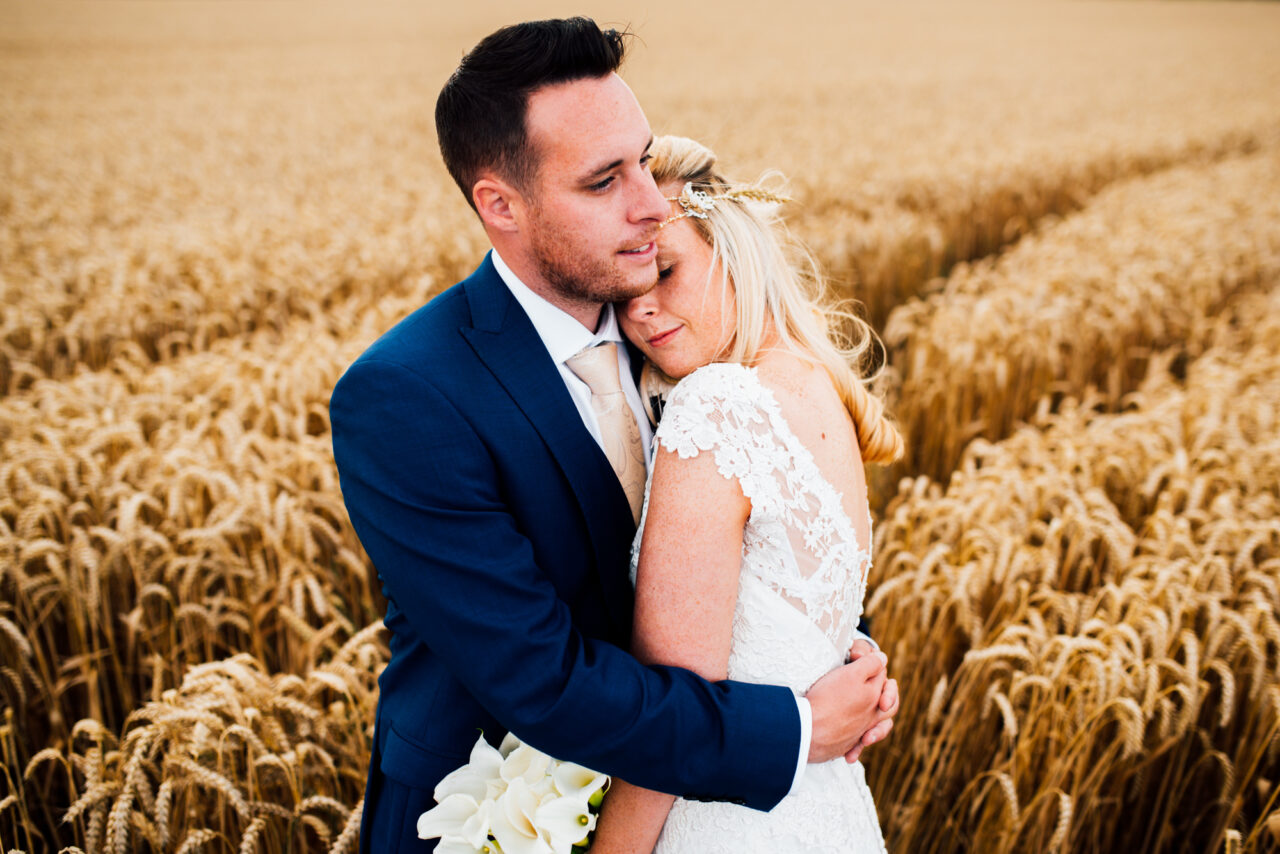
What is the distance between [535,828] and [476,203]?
55.0 inches

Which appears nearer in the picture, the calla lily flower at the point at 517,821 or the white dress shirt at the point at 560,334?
the calla lily flower at the point at 517,821

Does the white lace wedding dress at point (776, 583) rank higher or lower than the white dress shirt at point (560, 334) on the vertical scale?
lower

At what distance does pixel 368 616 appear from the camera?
11.2ft

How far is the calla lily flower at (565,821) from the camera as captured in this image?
159 cm

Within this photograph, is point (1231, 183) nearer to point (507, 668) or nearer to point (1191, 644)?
point (1191, 644)

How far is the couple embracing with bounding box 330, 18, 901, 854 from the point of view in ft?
4.92

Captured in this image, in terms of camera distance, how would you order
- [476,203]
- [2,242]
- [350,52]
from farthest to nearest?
[350,52] < [2,242] < [476,203]

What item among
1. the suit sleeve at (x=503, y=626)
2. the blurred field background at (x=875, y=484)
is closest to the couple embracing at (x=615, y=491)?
the suit sleeve at (x=503, y=626)

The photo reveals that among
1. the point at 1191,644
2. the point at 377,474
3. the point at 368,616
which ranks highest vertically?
the point at 377,474

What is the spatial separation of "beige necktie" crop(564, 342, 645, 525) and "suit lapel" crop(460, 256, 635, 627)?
0.09 meters

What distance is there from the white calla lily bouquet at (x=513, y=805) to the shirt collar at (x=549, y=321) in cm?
88

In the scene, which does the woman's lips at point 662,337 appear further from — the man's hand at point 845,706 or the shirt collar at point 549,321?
the man's hand at point 845,706

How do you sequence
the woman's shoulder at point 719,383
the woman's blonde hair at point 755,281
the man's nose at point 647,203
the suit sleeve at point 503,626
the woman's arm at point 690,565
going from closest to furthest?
the suit sleeve at point 503,626 < the woman's arm at point 690,565 < the woman's shoulder at point 719,383 < the man's nose at point 647,203 < the woman's blonde hair at point 755,281

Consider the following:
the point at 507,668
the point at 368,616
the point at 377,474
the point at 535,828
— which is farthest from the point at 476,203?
the point at 368,616
